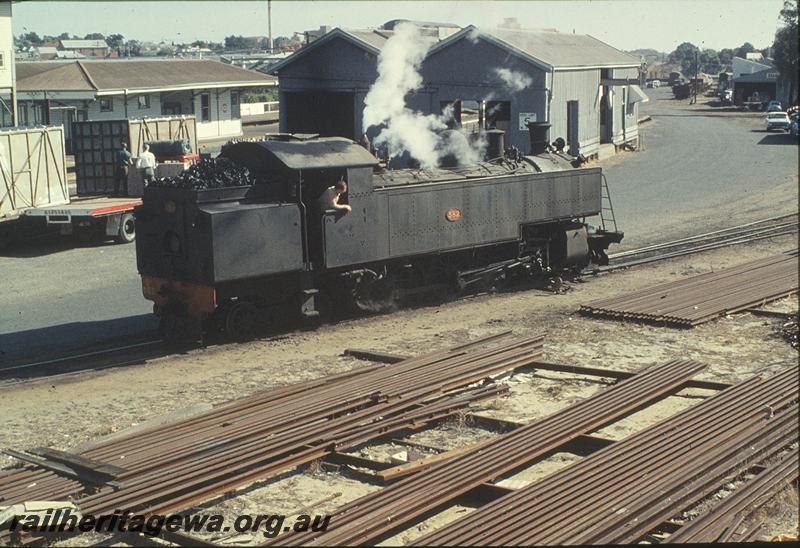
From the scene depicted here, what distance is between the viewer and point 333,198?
1552cm

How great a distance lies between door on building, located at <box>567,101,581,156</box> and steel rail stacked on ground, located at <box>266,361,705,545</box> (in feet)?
84.3

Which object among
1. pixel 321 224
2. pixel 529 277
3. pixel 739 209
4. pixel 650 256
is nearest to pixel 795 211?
pixel 739 209

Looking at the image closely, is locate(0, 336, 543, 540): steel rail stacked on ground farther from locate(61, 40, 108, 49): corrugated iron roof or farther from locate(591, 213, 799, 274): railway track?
locate(61, 40, 108, 49): corrugated iron roof

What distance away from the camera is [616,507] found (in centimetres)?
838

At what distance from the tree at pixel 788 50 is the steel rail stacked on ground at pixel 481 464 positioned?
6145cm

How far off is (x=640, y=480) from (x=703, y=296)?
9.57m

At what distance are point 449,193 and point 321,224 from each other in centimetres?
304

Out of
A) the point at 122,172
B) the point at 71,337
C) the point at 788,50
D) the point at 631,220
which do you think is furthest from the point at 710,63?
the point at 71,337

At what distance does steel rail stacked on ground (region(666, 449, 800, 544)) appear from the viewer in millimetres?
8031

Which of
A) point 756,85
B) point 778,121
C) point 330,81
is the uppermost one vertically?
point 756,85

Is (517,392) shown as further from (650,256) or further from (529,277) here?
(650,256)

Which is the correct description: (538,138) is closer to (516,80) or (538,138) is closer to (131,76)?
(516,80)

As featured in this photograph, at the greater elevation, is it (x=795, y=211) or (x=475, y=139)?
(x=475, y=139)

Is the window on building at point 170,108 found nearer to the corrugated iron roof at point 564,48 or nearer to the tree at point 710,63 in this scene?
the corrugated iron roof at point 564,48
